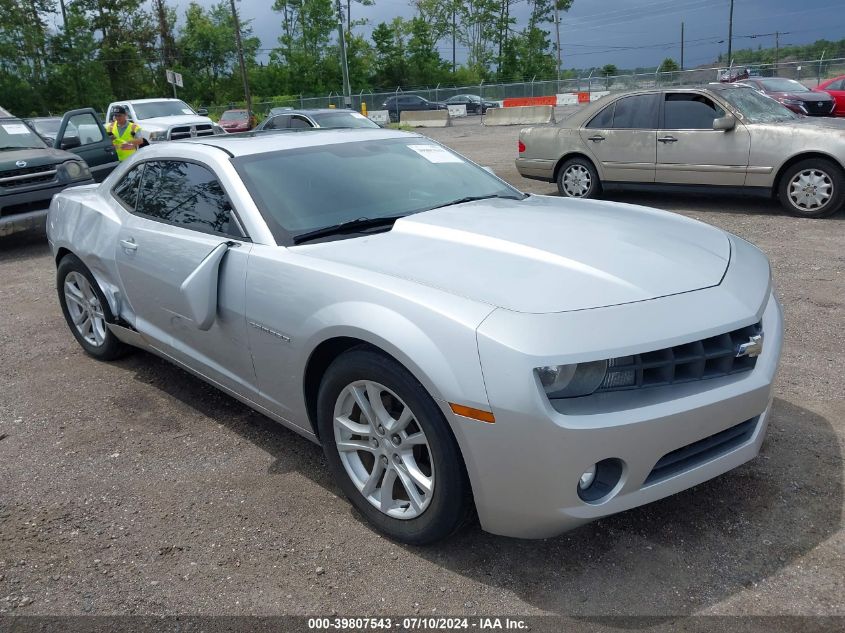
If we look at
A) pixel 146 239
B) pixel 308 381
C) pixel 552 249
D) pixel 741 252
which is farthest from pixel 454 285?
pixel 146 239

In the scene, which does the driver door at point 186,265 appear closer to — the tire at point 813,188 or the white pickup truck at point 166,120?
the tire at point 813,188

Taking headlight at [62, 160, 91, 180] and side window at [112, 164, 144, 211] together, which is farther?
headlight at [62, 160, 91, 180]

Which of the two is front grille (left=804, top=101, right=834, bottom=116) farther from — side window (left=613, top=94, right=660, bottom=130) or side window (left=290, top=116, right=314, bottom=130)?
side window (left=290, top=116, right=314, bottom=130)

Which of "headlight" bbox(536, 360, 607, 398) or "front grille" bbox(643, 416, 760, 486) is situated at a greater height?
"headlight" bbox(536, 360, 607, 398)

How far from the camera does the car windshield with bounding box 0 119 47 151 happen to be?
9.96 metres

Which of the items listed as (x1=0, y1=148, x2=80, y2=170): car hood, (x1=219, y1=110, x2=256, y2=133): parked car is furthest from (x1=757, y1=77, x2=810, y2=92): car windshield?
(x1=219, y1=110, x2=256, y2=133): parked car

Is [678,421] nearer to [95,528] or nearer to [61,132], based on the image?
[95,528]

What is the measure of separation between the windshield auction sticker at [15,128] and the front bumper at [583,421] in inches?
407

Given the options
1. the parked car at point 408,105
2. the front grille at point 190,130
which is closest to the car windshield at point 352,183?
the front grille at point 190,130

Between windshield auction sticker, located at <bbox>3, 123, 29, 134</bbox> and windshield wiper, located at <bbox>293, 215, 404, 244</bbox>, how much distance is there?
9.08m

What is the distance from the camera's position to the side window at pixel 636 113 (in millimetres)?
9047

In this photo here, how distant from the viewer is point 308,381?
3.03 metres

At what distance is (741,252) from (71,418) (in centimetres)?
376

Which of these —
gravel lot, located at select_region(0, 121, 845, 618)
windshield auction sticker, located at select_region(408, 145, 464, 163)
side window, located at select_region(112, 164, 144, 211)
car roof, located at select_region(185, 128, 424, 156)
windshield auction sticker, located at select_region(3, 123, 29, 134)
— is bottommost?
gravel lot, located at select_region(0, 121, 845, 618)
